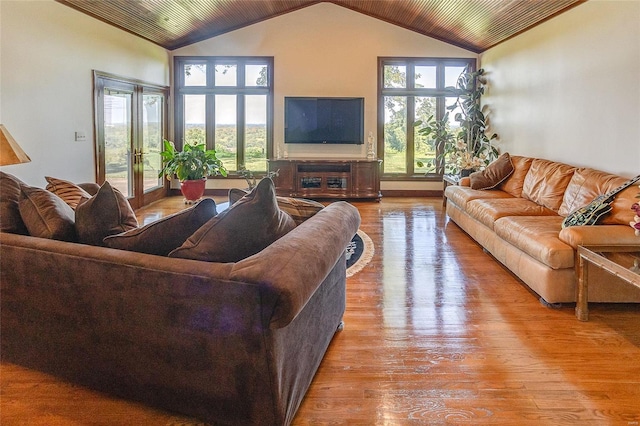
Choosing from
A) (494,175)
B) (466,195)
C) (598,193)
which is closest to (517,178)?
(494,175)

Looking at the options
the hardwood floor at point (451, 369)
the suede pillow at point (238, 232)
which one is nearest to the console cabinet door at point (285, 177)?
the hardwood floor at point (451, 369)

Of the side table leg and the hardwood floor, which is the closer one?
the hardwood floor

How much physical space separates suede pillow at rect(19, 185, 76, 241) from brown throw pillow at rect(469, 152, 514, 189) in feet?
16.3

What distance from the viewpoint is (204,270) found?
5.76 ft

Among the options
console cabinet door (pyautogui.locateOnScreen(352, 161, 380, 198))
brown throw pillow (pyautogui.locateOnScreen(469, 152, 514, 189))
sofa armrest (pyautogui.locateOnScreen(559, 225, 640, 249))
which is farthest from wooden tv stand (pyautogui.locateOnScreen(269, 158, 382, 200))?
sofa armrest (pyautogui.locateOnScreen(559, 225, 640, 249))

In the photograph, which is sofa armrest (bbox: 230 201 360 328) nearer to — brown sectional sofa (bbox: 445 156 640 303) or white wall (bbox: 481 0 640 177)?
brown sectional sofa (bbox: 445 156 640 303)

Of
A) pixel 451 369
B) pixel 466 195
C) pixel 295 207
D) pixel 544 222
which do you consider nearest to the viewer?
pixel 451 369

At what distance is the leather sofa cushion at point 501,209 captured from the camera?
455 cm

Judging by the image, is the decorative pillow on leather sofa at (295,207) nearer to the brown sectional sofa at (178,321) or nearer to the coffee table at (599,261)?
the brown sectional sofa at (178,321)

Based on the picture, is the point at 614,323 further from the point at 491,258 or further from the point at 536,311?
the point at 491,258

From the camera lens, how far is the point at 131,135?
23.4 feet

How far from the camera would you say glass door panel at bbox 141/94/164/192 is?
7652 millimetres

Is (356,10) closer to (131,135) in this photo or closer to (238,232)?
(131,135)

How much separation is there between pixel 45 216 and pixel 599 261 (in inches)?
122
